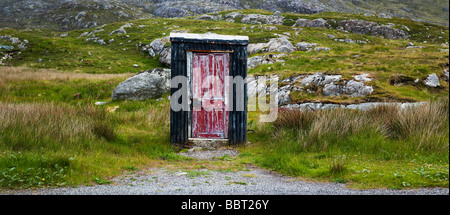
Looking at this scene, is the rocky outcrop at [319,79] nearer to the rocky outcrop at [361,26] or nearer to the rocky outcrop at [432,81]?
the rocky outcrop at [432,81]

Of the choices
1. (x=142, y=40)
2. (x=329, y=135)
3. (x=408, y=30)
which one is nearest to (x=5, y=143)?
(x=329, y=135)

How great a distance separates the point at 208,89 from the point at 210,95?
0.19 meters

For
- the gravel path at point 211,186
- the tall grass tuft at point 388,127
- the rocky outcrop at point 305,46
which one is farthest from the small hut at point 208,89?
the rocky outcrop at point 305,46

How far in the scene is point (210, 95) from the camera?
31.4 ft

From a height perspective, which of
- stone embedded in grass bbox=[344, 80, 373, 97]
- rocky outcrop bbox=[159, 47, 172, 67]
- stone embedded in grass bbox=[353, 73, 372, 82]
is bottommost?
rocky outcrop bbox=[159, 47, 172, 67]

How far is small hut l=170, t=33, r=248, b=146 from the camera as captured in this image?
9.24 meters

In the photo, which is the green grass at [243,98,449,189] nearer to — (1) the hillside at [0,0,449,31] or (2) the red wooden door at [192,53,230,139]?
(2) the red wooden door at [192,53,230,139]

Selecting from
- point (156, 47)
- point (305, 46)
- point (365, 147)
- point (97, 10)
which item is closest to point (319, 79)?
point (365, 147)

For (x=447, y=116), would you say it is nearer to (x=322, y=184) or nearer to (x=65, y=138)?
(x=322, y=184)

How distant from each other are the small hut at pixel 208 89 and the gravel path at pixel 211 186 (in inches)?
123

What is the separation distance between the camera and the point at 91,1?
437ft

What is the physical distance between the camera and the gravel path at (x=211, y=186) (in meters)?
4.67

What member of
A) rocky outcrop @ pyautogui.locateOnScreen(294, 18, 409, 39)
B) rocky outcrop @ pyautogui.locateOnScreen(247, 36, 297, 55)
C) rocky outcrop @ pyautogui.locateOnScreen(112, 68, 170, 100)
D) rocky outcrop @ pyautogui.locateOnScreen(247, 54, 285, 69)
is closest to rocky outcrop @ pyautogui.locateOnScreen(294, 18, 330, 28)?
rocky outcrop @ pyautogui.locateOnScreen(294, 18, 409, 39)

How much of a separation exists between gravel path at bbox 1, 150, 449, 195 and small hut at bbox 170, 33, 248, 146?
10.3 ft
